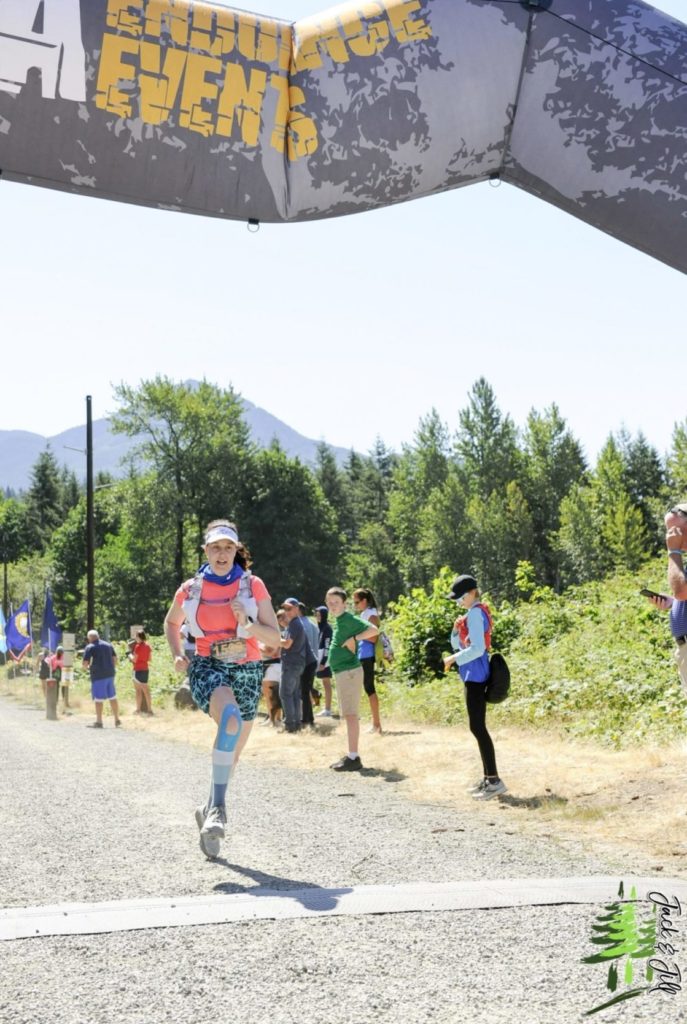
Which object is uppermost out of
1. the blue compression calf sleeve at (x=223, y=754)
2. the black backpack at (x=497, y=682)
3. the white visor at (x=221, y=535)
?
the white visor at (x=221, y=535)

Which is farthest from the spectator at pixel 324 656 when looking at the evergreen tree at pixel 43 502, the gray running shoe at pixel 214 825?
the evergreen tree at pixel 43 502

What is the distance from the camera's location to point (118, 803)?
9250mm

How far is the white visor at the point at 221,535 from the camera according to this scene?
6886 millimetres

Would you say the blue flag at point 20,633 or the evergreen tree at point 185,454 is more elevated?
the evergreen tree at point 185,454

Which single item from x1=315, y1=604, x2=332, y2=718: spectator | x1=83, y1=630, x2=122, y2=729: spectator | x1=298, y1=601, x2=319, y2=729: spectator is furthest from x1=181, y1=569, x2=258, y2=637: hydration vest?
x1=83, y1=630, x2=122, y2=729: spectator

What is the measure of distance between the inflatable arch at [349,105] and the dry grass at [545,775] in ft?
12.8

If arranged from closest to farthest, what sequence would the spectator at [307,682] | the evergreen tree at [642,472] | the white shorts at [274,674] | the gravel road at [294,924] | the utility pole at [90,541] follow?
the gravel road at [294,924]
the spectator at [307,682]
the white shorts at [274,674]
the utility pole at [90,541]
the evergreen tree at [642,472]

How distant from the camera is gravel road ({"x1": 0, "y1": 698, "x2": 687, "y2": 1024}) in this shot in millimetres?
3818

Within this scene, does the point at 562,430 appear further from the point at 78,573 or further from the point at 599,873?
the point at 599,873

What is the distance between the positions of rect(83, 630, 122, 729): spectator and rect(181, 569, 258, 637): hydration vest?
13.5 meters

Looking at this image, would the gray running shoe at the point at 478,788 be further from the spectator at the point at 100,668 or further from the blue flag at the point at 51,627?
the blue flag at the point at 51,627

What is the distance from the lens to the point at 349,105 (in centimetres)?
552

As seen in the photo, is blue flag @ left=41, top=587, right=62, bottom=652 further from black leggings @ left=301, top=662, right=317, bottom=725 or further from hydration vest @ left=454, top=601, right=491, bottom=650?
hydration vest @ left=454, top=601, right=491, bottom=650

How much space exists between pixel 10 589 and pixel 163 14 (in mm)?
89822
